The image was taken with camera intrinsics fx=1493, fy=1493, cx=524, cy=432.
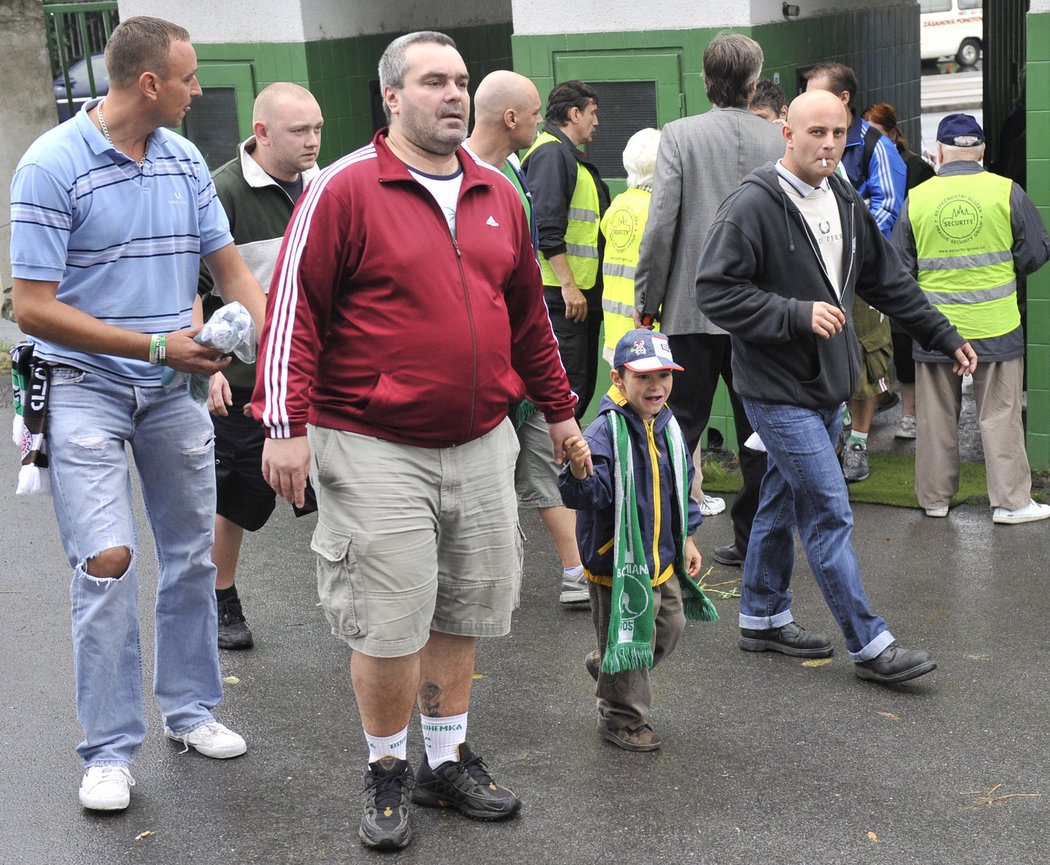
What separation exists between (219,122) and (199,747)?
563cm

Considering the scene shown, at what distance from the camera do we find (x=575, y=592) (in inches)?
231

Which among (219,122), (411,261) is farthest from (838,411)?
(219,122)

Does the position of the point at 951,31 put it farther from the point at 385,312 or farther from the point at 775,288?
the point at 385,312

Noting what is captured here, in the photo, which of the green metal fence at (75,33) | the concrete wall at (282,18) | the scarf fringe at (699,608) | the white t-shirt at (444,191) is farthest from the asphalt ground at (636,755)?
the green metal fence at (75,33)

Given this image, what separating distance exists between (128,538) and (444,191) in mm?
1338

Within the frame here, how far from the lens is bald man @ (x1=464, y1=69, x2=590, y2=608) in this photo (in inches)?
223

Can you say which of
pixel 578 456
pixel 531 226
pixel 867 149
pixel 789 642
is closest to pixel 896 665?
pixel 789 642

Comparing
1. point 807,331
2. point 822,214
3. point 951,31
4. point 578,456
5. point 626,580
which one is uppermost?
point 951,31

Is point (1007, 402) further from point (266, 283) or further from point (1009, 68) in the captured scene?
point (1009, 68)

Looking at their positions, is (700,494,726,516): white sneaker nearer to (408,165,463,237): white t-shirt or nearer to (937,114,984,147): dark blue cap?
(937,114,984,147): dark blue cap

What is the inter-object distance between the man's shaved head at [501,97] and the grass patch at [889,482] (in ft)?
8.17

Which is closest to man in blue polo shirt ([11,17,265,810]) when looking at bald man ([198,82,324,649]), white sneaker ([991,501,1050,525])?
bald man ([198,82,324,649])

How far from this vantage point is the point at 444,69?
151 inches

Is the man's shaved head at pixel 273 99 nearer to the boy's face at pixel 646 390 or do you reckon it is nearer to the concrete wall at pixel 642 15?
the boy's face at pixel 646 390
